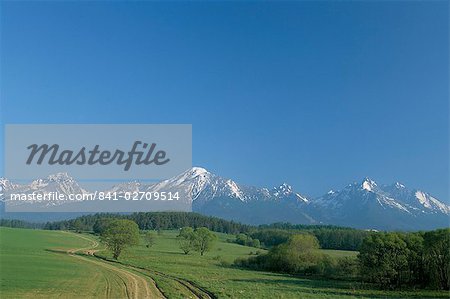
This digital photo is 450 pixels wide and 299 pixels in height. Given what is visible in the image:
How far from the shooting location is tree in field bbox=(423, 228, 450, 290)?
48.1 meters

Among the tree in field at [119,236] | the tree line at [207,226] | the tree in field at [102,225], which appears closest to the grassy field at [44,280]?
the tree in field at [119,236]

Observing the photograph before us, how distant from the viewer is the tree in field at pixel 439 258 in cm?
4812

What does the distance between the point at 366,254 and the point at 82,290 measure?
35.6 meters

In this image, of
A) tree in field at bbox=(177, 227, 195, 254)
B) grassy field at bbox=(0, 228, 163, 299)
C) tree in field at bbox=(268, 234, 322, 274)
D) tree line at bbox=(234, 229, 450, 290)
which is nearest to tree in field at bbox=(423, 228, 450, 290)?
tree line at bbox=(234, 229, 450, 290)

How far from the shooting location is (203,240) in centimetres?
10288

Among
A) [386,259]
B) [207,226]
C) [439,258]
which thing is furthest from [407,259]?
[207,226]

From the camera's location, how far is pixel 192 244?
101688 millimetres

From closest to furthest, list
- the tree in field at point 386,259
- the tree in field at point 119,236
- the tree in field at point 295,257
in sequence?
the tree in field at point 386,259 → the tree in field at point 119,236 → the tree in field at point 295,257

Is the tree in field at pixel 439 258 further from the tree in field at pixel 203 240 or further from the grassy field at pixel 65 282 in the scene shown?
the tree in field at pixel 203 240

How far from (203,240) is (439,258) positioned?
210 feet

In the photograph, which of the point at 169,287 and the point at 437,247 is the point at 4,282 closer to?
the point at 169,287

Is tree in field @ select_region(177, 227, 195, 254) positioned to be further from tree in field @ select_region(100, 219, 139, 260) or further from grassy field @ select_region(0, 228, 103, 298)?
grassy field @ select_region(0, 228, 103, 298)

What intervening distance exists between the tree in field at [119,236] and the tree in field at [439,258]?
159 feet

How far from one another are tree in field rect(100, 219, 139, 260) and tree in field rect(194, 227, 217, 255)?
2981 cm
